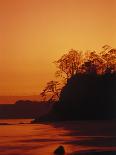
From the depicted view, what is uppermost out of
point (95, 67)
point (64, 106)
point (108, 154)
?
point (95, 67)

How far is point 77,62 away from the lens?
2658 centimetres

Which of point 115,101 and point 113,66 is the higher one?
point 113,66

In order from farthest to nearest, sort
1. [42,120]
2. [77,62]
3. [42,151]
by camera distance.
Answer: [42,120], [77,62], [42,151]

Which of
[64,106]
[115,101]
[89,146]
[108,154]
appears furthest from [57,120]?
[108,154]

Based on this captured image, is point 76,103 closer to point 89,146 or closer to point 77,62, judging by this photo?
point 77,62

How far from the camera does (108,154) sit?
10.8m

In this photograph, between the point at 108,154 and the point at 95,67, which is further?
the point at 95,67

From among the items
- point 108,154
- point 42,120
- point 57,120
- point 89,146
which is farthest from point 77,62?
point 108,154

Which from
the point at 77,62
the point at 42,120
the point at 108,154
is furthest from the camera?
the point at 42,120

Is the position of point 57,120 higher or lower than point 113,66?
lower

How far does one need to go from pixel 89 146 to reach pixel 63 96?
14791mm

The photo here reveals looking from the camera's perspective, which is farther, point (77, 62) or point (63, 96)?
point (63, 96)

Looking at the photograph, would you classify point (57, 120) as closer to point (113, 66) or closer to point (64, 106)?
point (64, 106)

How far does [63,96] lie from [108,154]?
57.4ft
